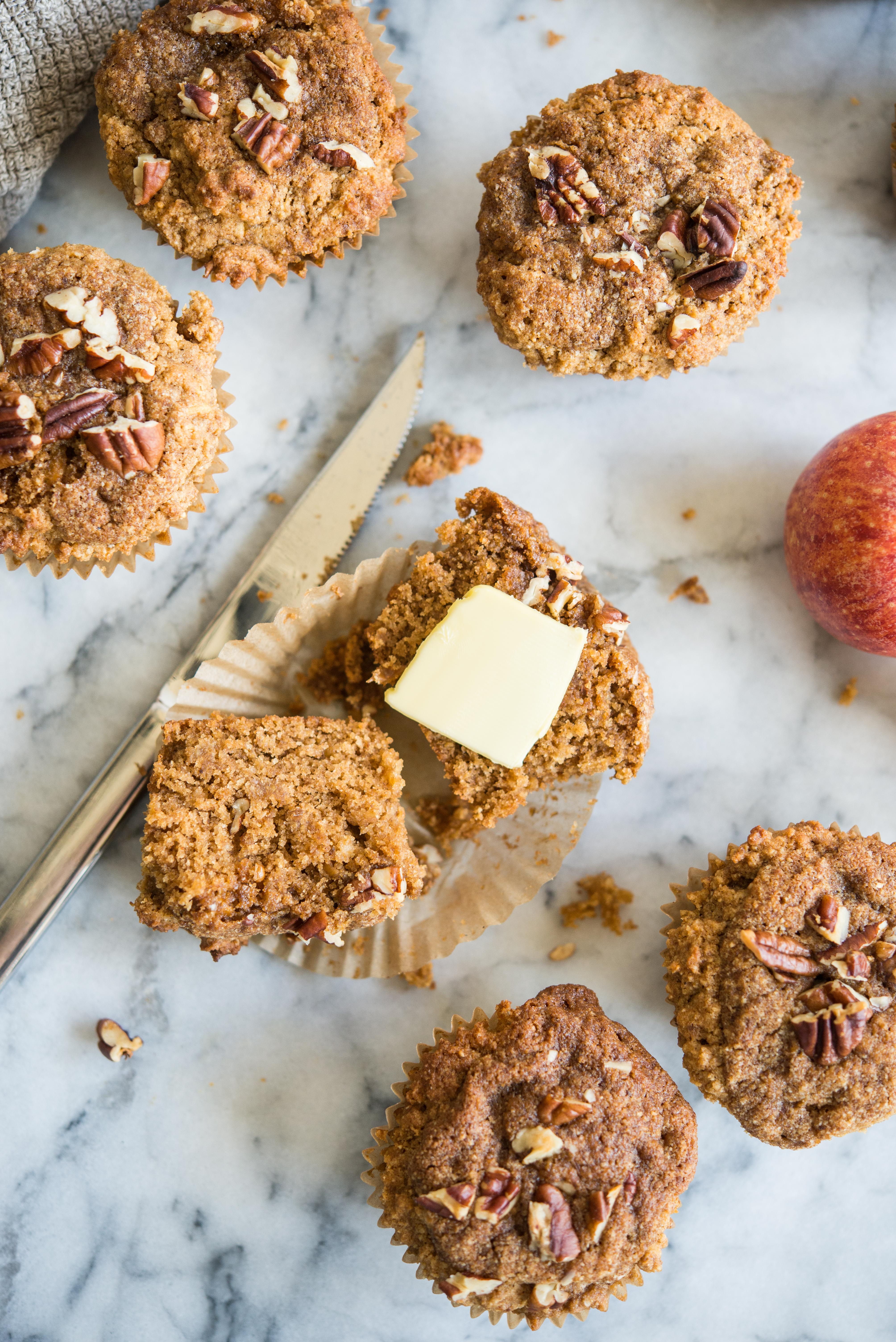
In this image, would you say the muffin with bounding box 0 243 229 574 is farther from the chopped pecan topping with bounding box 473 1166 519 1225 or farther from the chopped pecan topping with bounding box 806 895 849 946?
the chopped pecan topping with bounding box 806 895 849 946

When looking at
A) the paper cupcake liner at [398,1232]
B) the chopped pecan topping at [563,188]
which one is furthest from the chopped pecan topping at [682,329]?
the paper cupcake liner at [398,1232]

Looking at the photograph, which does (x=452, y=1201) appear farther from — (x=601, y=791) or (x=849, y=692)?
(x=849, y=692)

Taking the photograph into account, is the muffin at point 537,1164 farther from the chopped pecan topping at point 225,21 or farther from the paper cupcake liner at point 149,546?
the chopped pecan topping at point 225,21

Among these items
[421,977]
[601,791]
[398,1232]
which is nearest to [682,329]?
[601,791]

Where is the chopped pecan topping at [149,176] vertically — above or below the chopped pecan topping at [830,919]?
above

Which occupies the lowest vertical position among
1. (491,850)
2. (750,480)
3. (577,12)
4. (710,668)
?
(491,850)

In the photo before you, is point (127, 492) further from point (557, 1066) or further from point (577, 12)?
point (577, 12)

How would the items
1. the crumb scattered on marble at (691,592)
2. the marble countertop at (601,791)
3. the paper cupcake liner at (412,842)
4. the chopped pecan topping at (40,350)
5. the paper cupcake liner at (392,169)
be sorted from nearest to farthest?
the chopped pecan topping at (40,350) → the paper cupcake liner at (392,169) → the paper cupcake liner at (412,842) → the marble countertop at (601,791) → the crumb scattered on marble at (691,592)

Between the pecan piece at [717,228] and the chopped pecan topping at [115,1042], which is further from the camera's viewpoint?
the chopped pecan topping at [115,1042]

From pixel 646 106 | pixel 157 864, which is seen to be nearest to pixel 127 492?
pixel 157 864
